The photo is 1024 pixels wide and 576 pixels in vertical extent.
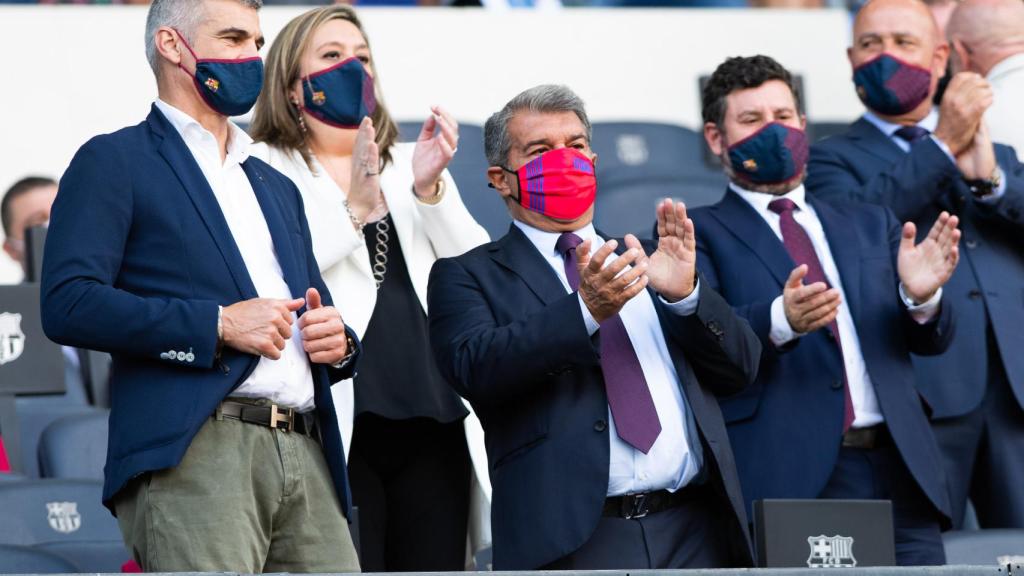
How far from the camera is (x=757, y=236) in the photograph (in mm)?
4387

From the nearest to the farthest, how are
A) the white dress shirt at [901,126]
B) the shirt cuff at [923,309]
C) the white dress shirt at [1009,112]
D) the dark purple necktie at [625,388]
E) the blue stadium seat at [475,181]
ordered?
the dark purple necktie at [625,388] < the shirt cuff at [923,309] < the white dress shirt at [901,126] < the white dress shirt at [1009,112] < the blue stadium seat at [475,181]

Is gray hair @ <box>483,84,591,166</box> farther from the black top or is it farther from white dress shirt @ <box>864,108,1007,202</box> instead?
white dress shirt @ <box>864,108,1007,202</box>

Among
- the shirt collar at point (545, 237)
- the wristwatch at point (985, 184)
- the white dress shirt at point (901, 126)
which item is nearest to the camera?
the shirt collar at point (545, 237)

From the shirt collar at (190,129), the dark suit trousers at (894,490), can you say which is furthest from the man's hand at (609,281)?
the dark suit trousers at (894,490)

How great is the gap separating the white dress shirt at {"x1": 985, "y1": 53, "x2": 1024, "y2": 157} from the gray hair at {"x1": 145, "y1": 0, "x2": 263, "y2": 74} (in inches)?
105

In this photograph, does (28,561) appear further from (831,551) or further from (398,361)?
(831,551)

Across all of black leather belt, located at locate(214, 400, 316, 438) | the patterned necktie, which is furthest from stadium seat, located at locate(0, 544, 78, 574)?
the patterned necktie

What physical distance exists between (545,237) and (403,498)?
0.68 meters

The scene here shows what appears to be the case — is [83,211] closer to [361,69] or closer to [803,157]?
[361,69]

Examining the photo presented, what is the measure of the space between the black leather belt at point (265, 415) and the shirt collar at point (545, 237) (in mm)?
708

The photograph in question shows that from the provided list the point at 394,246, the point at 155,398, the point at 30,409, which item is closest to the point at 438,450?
the point at 394,246

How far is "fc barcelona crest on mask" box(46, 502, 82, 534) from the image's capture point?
14.8ft

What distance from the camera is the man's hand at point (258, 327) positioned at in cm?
316

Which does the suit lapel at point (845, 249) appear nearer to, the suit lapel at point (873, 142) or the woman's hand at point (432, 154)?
the suit lapel at point (873, 142)
